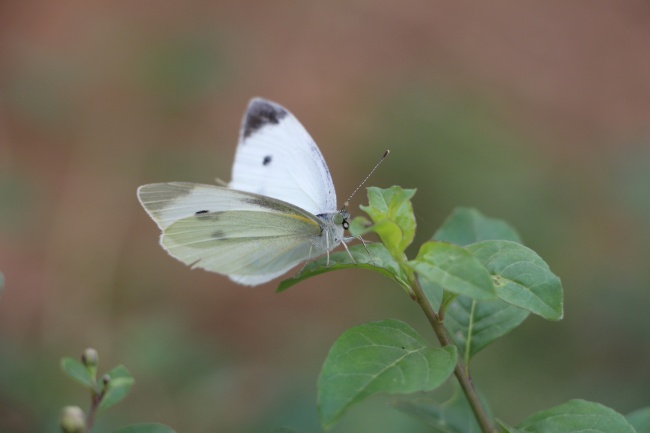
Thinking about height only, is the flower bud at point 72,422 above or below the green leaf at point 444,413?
below

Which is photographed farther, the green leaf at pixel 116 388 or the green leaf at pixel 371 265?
the green leaf at pixel 371 265

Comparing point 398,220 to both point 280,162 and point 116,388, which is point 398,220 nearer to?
point 116,388

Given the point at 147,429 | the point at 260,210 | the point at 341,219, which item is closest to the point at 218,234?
the point at 260,210

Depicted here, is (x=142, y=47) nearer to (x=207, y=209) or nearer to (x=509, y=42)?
(x=207, y=209)

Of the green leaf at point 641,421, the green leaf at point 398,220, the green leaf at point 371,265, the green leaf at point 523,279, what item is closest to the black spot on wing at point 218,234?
the green leaf at point 371,265

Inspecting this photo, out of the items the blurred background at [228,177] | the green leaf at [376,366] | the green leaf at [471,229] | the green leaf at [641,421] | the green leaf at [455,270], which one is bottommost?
the blurred background at [228,177]

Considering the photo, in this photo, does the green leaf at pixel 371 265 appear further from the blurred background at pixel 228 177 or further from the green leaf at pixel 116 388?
the blurred background at pixel 228 177

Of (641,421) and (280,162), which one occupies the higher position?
(641,421)

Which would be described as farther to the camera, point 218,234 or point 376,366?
point 218,234
